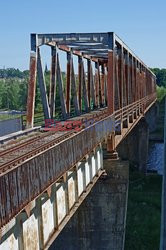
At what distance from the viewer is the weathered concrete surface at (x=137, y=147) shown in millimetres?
59312

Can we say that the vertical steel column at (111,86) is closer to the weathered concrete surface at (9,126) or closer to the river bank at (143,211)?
the weathered concrete surface at (9,126)

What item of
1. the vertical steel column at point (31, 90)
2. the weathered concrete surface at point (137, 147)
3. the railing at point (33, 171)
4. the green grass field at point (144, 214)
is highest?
the vertical steel column at point (31, 90)

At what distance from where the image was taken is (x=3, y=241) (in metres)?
11.8

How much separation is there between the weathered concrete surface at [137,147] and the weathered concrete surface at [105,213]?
95.2ft

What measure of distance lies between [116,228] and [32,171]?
17.2 meters

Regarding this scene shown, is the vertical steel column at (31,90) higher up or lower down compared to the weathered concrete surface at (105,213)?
higher up

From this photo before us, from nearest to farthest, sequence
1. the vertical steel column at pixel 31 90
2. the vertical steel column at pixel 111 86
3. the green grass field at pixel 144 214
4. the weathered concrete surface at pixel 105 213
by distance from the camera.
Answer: the weathered concrete surface at pixel 105 213, the vertical steel column at pixel 31 90, the vertical steel column at pixel 111 86, the green grass field at pixel 144 214

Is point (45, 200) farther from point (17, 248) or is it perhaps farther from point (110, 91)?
point (110, 91)

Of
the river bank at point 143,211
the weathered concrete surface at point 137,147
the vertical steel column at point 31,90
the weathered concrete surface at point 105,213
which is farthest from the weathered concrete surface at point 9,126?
the weathered concrete surface at point 137,147

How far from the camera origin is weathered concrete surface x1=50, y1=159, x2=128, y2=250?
92.0ft

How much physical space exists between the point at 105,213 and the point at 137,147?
3424 cm

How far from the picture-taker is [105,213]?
93.6 feet

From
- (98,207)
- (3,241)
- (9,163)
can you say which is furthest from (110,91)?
(3,241)

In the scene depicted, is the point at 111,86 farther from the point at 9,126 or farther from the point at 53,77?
the point at 9,126
